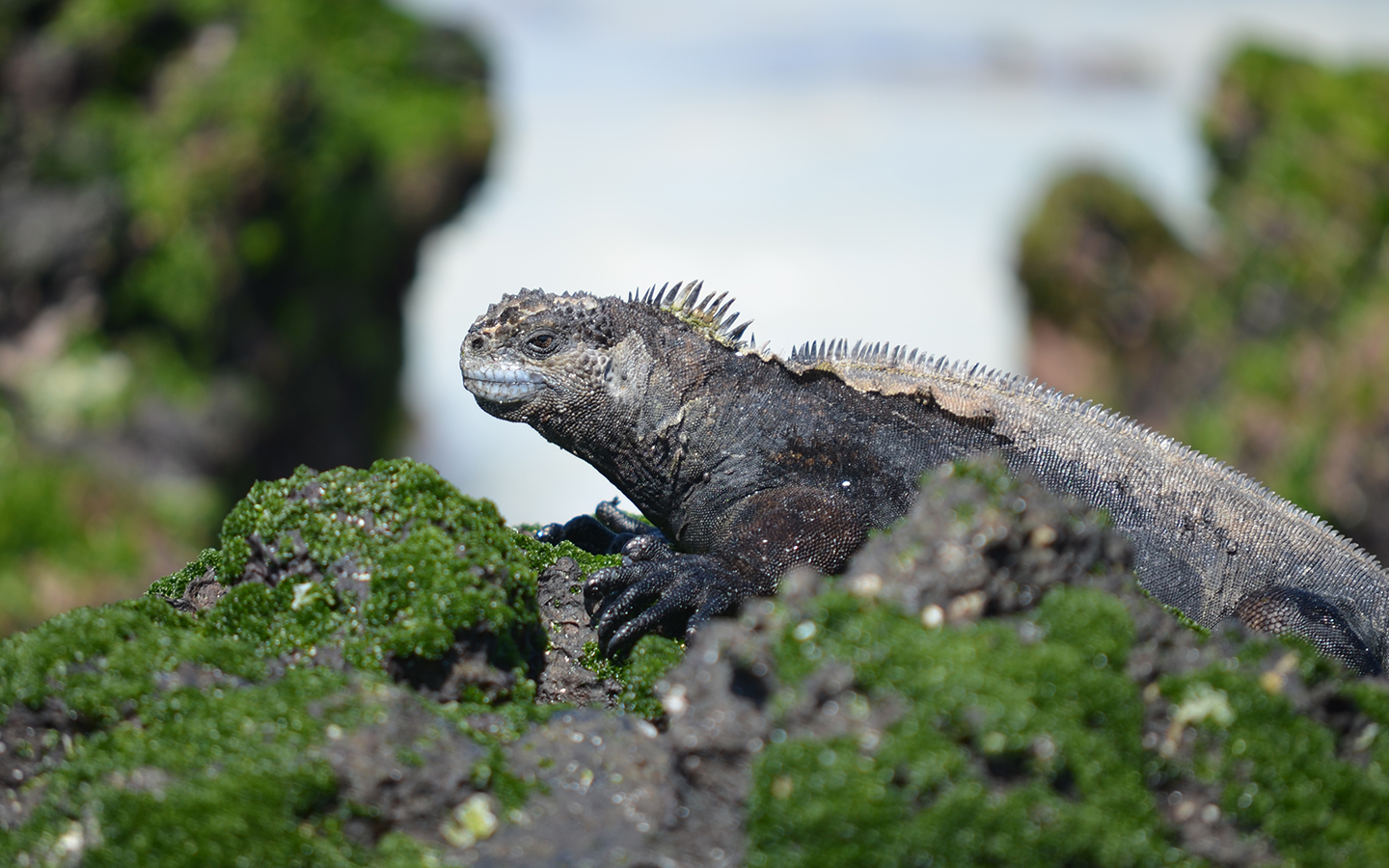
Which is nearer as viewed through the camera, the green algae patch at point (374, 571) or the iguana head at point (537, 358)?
the green algae patch at point (374, 571)

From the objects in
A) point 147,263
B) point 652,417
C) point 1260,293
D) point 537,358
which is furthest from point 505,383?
point 1260,293

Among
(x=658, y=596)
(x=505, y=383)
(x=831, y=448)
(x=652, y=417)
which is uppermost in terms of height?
(x=505, y=383)

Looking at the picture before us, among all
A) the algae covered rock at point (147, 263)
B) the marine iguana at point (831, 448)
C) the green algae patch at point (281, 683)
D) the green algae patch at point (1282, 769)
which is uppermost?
the algae covered rock at point (147, 263)

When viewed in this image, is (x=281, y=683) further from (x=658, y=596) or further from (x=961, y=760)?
(x=961, y=760)

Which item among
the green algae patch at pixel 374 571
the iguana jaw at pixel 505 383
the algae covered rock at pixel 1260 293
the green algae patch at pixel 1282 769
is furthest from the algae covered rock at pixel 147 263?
the green algae patch at pixel 1282 769

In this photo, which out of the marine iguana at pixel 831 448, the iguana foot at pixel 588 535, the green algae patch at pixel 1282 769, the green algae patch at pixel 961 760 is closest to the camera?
the green algae patch at pixel 961 760

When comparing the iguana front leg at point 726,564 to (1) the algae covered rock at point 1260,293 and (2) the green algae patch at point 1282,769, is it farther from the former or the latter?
(1) the algae covered rock at point 1260,293

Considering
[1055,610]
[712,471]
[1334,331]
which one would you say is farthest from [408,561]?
[1334,331]
